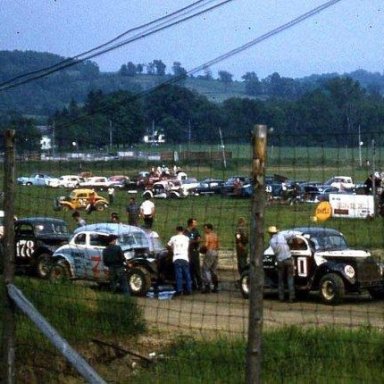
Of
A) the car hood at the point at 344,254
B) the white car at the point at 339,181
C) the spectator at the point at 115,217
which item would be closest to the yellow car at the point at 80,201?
the spectator at the point at 115,217

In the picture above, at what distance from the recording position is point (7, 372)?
9.16m

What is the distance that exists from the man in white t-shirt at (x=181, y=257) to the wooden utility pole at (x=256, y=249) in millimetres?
10364

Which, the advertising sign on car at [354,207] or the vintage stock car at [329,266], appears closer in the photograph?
the advertising sign on car at [354,207]

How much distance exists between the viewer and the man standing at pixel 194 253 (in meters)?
18.2

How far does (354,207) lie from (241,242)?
2.50 m

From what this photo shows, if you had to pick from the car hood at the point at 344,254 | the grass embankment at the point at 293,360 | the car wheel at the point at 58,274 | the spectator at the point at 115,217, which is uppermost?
the spectator at the point at 115,217

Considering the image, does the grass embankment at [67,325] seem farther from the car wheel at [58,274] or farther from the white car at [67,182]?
the white car at [67,182]

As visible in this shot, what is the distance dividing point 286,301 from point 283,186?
5843mm

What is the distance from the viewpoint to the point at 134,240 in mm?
24672

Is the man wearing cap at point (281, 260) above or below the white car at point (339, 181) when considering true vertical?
below

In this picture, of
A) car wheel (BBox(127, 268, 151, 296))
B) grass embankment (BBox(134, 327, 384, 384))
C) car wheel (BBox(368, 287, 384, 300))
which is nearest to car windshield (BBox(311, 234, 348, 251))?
car wheel (BBox(368, 287, 384, 300))

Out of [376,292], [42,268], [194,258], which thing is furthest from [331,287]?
[42,268]

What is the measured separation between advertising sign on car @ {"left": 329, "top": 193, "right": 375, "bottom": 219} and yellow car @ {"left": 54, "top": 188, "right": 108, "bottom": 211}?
326cm

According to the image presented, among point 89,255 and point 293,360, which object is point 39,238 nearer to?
point 89,255
